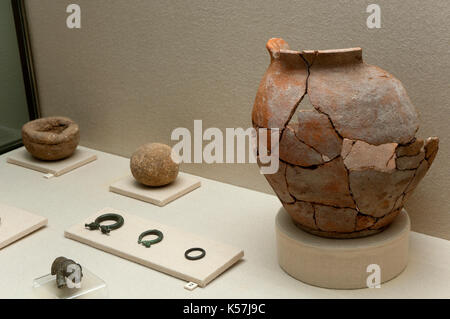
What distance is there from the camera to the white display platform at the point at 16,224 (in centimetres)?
247

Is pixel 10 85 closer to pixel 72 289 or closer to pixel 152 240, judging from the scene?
pixel 152 240

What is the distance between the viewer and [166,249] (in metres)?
2.36

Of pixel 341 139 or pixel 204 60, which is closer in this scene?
pixel 341 139

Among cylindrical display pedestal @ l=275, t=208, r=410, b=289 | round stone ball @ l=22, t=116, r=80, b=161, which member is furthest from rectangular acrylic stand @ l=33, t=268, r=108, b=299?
round stone ball @ l=22, t=116, r=80, b=161

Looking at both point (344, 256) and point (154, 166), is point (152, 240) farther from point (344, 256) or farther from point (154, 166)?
point (344, 256)

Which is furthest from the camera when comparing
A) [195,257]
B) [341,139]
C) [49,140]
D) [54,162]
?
[54,162]

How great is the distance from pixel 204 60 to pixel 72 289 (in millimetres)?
1235

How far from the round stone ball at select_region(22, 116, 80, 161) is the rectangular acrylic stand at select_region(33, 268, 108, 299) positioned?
3.72ft

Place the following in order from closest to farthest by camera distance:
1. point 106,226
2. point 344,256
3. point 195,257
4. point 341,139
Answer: point 341,139
point 344,256
point 195,257
point 106,226

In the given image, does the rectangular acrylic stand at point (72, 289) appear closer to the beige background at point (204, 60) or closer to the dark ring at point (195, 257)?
the dark ring at point (195, 257)

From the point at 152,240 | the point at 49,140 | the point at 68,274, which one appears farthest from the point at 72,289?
the point at 49,140

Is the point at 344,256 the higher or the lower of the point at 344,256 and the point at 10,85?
the lower

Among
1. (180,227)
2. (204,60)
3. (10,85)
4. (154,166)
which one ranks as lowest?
(180,227)

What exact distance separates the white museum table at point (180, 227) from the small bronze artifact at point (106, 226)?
0.10 meters
